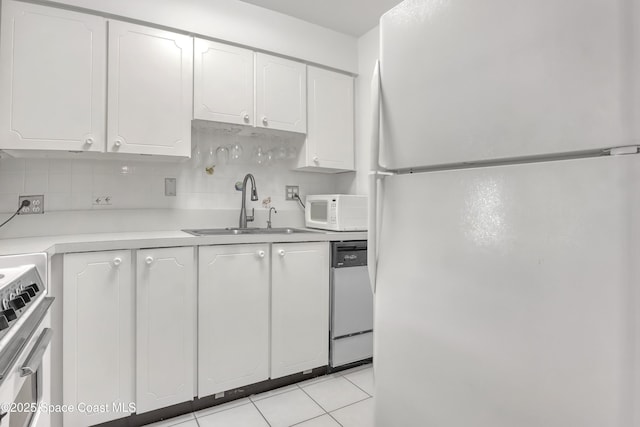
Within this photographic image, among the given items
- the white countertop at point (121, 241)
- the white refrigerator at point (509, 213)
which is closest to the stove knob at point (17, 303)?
the white countertop at point (121, 241)

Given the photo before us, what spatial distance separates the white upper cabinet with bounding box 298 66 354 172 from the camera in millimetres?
2475

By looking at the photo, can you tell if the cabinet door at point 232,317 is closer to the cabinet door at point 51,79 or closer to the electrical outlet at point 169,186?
the electrical outlet at point 169,186

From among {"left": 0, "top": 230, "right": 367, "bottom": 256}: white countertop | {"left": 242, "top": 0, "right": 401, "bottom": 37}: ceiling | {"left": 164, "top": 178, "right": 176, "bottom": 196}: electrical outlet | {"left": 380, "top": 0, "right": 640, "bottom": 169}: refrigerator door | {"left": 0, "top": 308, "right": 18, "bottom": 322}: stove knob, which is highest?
{"left": 242, "top": 0, "right": 401, "bottom": 37}: ceiling

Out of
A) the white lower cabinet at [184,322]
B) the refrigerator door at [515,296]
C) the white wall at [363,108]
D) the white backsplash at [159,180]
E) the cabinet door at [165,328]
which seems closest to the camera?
the refrigerator door at [515,296]

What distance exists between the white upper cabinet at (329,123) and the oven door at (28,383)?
1811 millimetres

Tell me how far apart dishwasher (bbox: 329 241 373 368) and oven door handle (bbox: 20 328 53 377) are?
4.70 ft

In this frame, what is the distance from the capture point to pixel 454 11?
2.95ft

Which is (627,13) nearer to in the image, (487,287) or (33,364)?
(487,287)

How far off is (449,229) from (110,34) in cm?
198

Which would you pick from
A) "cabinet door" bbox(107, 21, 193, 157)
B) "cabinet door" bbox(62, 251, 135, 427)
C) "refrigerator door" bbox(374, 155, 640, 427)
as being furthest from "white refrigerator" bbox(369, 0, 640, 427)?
"cabinet door" bbox(107, 21, 193, 157)

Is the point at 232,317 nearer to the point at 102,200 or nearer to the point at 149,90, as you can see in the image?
the point at 102,200

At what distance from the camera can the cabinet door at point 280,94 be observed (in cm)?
225

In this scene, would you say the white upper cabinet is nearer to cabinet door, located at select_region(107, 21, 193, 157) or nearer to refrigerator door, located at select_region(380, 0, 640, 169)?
cabinet door, located at select_region(107, 21, 193, 157)

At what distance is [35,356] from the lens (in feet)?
2.77
